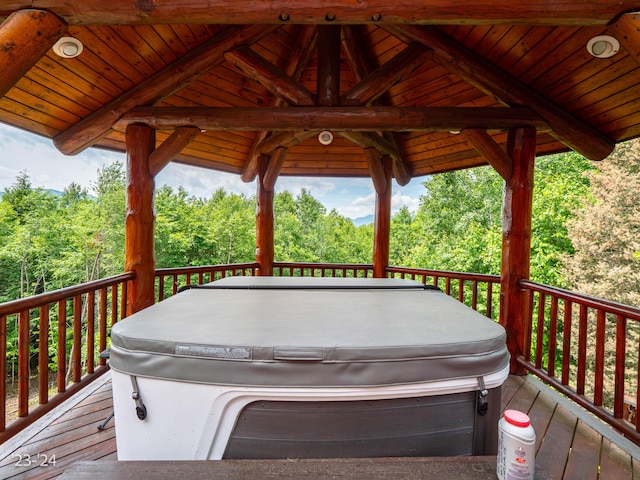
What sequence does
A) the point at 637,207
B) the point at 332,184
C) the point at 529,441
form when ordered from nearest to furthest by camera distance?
1. the point at 529,441
2. the point at 637,207
3. the point at 332,184

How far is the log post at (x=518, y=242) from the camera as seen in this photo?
→ 3.21m

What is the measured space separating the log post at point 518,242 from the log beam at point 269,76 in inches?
88.6

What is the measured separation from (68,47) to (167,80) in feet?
2.97

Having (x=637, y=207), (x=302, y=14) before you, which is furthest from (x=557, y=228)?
(x=302, y=14)

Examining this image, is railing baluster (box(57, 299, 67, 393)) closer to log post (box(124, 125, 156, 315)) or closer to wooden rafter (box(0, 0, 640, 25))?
log post (box(124, 125, 156, 315))

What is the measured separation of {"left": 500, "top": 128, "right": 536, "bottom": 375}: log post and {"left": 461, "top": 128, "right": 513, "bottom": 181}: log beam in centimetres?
6

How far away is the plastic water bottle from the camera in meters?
0.96

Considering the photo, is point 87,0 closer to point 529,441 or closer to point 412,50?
point 412,50

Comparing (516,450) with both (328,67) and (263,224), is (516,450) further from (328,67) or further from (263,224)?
(263,224)

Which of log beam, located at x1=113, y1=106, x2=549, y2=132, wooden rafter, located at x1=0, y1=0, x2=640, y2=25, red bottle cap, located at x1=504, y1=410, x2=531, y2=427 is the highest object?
wooden rafter, located at x1=0, y1=0, x2=640, y2=25

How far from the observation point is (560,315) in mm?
9688

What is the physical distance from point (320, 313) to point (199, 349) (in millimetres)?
670

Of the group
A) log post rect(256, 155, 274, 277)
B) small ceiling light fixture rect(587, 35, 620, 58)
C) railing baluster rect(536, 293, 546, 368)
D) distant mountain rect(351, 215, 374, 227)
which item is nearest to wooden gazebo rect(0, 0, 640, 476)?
small ceiling light fixture rect(587, 35, 620, 58)

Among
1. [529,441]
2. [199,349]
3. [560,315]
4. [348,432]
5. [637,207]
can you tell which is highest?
[637,207]
